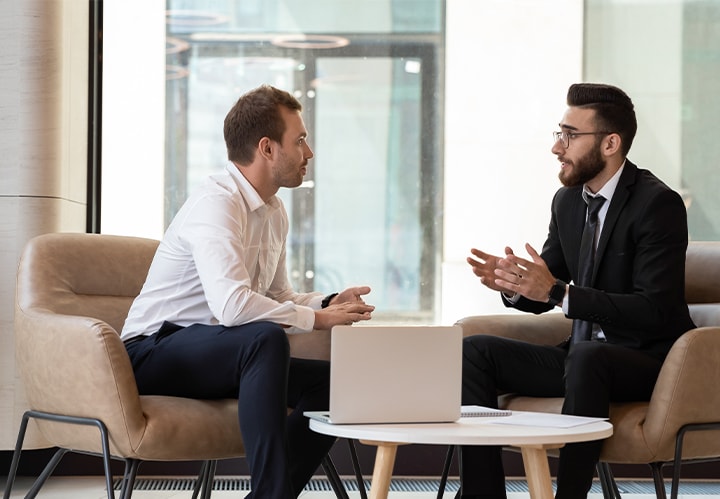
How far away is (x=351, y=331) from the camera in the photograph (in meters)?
2.09

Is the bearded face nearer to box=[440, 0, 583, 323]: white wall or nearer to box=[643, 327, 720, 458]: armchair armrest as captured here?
box=[643, 327, 720, 458]: armchair armrest

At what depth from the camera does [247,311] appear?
2.55 m

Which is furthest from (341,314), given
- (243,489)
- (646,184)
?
(243,489)

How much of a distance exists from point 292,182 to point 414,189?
1488 mm

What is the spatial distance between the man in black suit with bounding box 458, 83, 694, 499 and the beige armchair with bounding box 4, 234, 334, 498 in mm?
657

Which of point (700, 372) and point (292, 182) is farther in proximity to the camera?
point (292, 182)

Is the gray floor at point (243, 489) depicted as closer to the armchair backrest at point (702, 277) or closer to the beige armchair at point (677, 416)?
the armchair backrest at point (702, 277)

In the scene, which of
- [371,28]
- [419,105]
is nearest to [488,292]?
[419,105]

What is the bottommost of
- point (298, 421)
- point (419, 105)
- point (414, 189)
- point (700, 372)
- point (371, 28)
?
point (298, 421)

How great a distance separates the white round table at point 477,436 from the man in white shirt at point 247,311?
0.28 metres

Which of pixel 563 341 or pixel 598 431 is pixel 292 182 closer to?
pixel 563 341

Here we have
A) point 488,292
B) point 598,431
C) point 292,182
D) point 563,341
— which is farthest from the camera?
point 488,292

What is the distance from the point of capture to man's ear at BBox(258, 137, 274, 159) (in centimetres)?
290

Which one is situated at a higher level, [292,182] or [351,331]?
[292,182]
